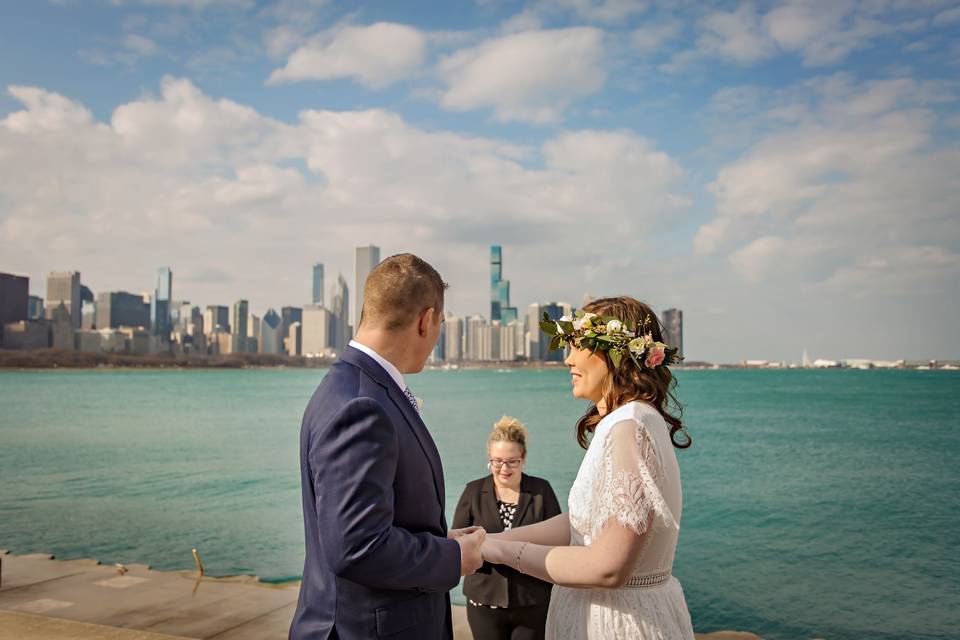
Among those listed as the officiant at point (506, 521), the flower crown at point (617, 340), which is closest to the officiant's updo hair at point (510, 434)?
the officiant at point (506, 521)

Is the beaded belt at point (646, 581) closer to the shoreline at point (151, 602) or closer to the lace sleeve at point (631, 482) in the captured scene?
the lace sleeve at point (631, 482)

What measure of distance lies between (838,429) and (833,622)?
148ft

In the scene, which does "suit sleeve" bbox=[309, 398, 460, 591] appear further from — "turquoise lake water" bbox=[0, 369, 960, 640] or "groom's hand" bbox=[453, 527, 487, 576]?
"turquoise lake water" bbox=[0, 369, 960, 640]

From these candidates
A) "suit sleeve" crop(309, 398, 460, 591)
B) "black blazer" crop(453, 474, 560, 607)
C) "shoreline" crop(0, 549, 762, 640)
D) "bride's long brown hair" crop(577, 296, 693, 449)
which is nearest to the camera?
"suit sleeve" crop(309, 398, 460, 591)

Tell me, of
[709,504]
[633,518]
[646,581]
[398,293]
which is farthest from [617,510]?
[709,504]

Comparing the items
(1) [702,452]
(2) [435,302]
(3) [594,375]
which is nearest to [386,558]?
(2) [435,302]

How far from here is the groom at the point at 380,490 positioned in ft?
6.31

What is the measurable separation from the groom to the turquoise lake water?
10.5m

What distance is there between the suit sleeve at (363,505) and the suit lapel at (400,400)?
146mm

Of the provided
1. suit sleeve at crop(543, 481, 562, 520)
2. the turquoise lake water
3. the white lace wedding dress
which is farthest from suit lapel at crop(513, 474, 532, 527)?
the turquoise lake water

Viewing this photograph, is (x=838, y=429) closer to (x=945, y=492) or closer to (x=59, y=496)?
(x=945, y=492)

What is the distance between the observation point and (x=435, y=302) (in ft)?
7.48

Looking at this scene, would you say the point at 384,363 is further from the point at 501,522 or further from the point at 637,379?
the point at 501,522

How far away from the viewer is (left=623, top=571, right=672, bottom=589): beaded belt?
7.72 feet
